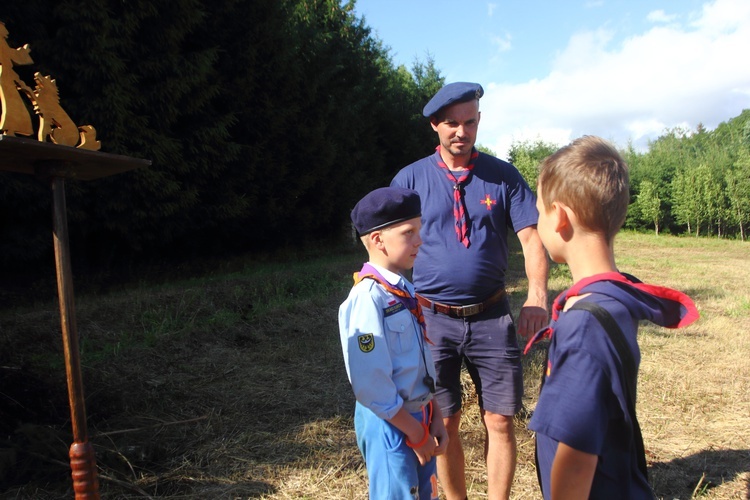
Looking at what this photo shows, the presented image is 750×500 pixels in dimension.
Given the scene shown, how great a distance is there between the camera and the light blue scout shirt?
173 cm

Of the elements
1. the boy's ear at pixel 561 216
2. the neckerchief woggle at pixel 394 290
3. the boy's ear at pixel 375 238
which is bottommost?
the neckerchief woggle at pixel 394 290

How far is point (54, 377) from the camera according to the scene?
169 inches

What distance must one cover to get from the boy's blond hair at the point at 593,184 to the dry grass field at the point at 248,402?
2.05m

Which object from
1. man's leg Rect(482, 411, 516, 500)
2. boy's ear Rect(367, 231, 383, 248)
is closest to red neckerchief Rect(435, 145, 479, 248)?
boy's ear Rect(367, 231, 383, 248)

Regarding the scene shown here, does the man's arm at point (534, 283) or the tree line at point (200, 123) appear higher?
the tree line at point (200, 123)

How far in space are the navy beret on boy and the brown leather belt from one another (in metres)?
0.77

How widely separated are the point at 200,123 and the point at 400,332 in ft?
23.8

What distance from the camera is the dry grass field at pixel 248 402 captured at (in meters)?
3.11

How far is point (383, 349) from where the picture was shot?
1.76 meters

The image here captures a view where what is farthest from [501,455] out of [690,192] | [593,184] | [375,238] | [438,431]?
[690,192]

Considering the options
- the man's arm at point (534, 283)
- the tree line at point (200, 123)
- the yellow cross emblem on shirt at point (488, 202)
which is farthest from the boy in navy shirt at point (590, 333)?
the tree line at point (200, 123)

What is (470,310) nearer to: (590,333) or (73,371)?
(590,333)

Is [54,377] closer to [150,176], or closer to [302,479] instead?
[302,479]

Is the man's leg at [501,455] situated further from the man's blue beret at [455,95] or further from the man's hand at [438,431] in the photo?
the man's blue beret at [455,95]
